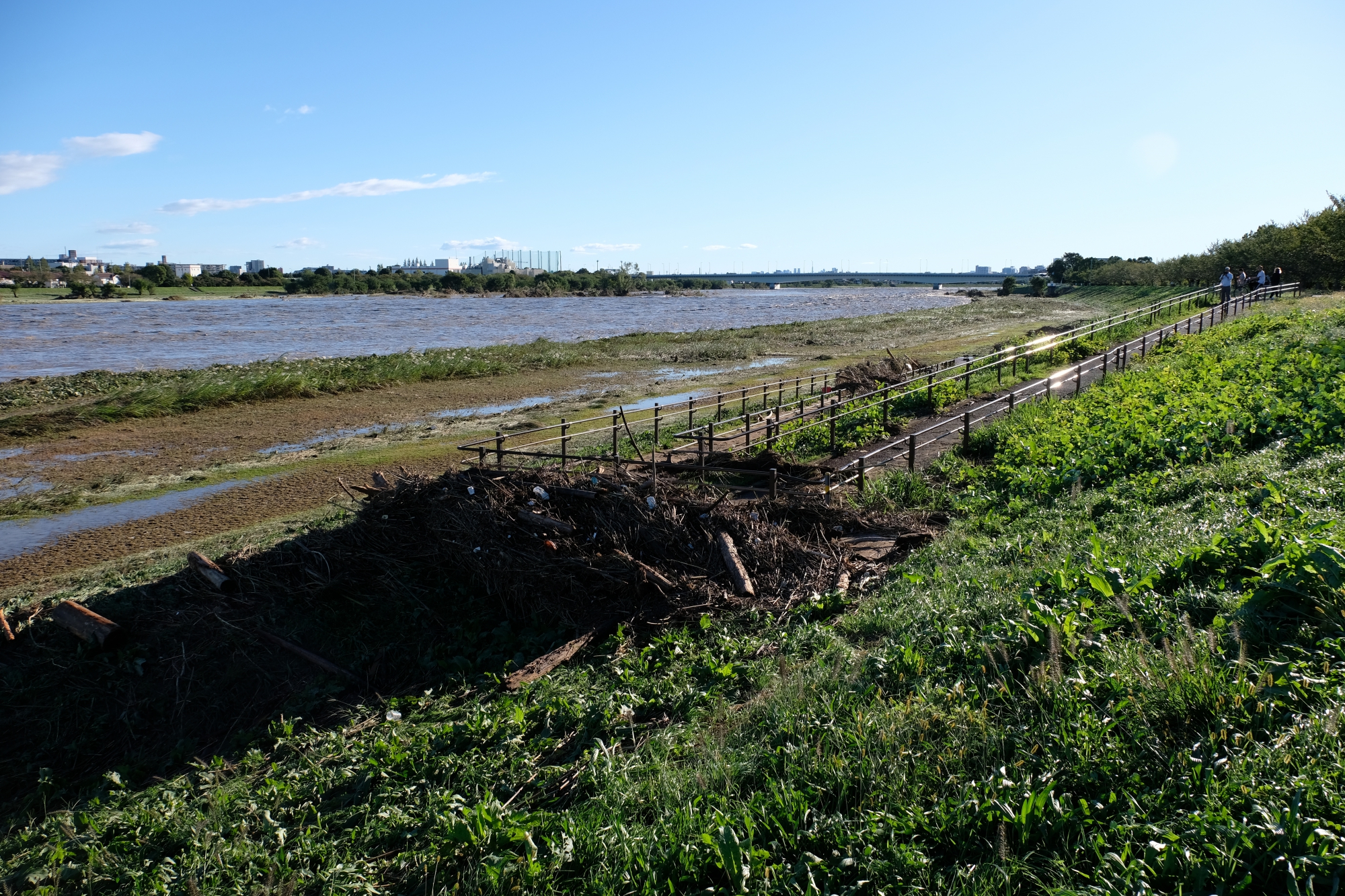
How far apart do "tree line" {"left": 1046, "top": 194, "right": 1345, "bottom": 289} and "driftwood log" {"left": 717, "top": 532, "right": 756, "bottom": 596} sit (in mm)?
39642

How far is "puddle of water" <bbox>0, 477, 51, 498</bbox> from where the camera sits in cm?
1684

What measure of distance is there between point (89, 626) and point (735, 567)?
7.24 m

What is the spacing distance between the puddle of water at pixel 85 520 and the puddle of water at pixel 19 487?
7.31ft

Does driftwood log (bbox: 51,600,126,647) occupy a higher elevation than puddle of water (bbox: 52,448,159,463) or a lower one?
lower

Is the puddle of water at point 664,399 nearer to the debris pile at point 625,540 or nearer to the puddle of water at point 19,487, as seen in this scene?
the puddle of water at point 19,487

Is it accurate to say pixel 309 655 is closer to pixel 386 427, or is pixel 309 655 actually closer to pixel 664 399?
pixel 386 427

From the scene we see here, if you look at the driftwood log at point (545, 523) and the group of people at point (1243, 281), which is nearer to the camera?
the driftwood log at point (545, 523)

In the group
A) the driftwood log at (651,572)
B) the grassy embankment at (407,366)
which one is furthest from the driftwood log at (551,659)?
the grassy embankment at (407,366)

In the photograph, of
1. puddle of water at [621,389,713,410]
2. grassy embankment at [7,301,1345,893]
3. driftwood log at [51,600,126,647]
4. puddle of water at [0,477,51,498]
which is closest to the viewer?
grassy embankment at [7,301,1345,893]

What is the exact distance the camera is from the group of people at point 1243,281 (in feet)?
106

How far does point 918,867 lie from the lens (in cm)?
345

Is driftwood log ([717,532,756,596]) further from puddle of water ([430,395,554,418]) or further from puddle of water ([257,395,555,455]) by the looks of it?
puddle of water ([430,395,554,418])

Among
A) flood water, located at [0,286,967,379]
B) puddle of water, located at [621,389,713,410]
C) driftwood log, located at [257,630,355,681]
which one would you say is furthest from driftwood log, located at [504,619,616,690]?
flood water, located at [0,286,967,379]

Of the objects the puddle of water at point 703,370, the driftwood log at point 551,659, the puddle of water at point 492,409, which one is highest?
the puddle of water at point 703,370
